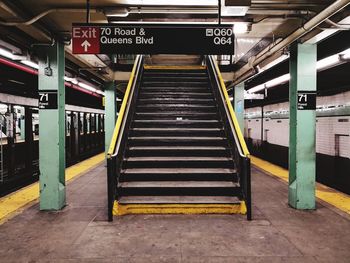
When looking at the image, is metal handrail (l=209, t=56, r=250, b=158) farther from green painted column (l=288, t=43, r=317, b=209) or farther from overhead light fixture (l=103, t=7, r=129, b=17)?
overhead light fixture (l=103, t=7, r=129, b=17)

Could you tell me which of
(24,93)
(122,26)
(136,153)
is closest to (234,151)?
(136,153)

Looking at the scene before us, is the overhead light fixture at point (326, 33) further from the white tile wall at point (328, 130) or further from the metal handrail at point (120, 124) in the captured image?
the metal handrail at point (120, 124)

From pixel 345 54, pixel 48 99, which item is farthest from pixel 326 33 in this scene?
pixel 48 99

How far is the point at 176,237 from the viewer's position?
4109 mm

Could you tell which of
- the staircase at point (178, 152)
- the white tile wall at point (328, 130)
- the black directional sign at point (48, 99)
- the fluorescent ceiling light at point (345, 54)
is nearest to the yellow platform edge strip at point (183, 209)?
the staircase at point (178, 152)

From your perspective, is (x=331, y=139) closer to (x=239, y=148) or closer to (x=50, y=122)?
(x=239, y=148)

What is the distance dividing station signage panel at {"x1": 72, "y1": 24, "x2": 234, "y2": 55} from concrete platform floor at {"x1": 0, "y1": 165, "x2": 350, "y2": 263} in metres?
2.52

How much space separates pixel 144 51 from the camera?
3877 millimetres

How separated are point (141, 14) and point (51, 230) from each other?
357 cm

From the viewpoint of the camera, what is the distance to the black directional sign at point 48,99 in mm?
5422

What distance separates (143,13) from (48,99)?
2.37 meters

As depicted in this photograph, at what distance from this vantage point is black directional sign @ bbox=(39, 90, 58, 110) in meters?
5.42

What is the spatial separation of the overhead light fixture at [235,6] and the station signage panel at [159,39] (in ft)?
0.80

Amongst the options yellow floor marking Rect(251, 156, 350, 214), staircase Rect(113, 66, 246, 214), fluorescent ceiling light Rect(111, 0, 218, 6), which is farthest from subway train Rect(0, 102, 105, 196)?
yellow floor marking Rect(251, 156, 350, 214)
